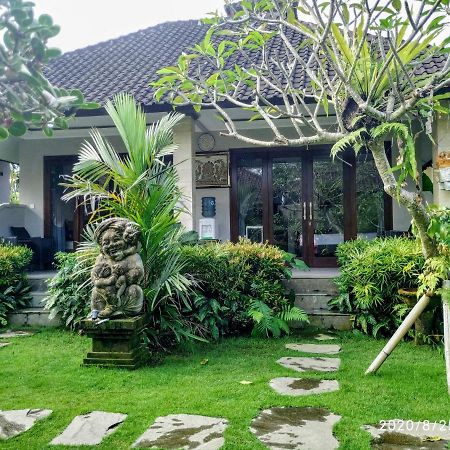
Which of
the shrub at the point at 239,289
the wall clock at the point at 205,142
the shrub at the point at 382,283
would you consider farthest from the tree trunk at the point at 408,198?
the wall clock at the point at 205,142

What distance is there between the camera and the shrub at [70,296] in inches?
219

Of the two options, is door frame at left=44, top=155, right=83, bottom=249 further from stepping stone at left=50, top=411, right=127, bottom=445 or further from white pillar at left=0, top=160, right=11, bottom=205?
stepping stone at left=50, top=411, right=127, bottom=445

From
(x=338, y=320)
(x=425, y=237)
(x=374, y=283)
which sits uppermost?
(x=425, y=237)

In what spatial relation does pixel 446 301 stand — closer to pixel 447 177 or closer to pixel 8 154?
pixel 447 177

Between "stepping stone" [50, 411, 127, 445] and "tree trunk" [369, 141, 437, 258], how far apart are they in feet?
8.08

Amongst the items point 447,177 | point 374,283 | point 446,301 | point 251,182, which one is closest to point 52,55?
point 446,301

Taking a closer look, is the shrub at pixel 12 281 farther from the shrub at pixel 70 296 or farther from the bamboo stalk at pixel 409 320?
the bamboo stalk at pixel 409 320

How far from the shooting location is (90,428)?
9.05 ft

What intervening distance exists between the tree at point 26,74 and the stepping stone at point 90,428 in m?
1.91

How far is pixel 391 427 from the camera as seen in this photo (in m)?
2.73

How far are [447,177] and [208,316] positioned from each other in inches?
153

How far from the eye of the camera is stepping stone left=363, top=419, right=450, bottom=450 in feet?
8.14

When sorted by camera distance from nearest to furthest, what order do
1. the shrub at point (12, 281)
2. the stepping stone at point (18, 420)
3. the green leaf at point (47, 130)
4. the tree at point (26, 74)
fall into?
the tree at point (26, 74) < the green leaf at point (47, 130) < the stepping stone at point (18, 420) < the shrub at point (12, 281)

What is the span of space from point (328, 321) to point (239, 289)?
3.87ft
